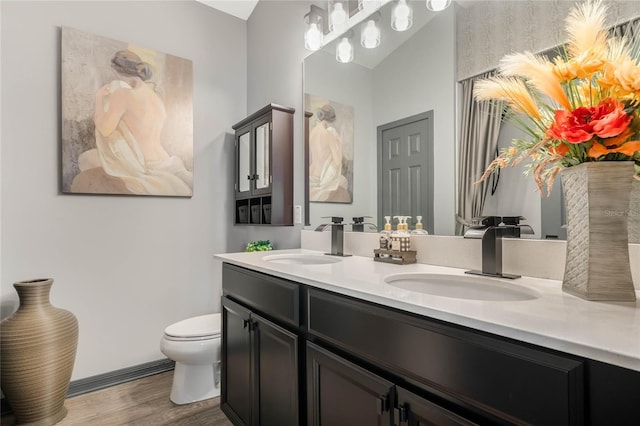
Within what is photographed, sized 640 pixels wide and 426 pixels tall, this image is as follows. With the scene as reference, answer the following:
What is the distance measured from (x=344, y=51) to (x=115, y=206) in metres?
1.81

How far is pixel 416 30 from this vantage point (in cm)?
154

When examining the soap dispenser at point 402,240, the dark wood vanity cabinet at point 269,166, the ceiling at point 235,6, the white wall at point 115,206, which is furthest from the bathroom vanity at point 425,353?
the ceiling at point 235,6

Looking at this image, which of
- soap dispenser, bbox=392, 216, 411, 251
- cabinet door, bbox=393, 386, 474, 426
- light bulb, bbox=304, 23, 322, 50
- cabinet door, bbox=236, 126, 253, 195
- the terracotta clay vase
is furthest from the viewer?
cabinet door, bbox=236, 126, 253, 195

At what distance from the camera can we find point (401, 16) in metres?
1.62

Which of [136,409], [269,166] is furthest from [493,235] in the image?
[136,409]

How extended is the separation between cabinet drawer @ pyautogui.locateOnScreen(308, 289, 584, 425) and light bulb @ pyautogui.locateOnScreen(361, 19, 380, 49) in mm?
1388

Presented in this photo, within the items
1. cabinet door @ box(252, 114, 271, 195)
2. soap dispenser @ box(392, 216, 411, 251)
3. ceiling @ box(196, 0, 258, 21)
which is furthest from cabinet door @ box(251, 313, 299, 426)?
ceiling @ box(196, 0, 258, 21)

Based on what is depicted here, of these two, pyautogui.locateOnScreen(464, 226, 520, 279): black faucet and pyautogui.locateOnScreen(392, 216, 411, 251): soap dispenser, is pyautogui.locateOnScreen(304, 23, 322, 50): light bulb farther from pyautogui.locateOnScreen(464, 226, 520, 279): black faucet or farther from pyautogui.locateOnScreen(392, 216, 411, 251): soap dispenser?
pyautogui.locateOnScreen(464, 226, 520, 279): black faucet

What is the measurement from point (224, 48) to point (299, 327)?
8.18 feet

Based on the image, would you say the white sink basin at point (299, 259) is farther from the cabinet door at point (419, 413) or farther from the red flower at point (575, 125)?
the red flower at point (575, 125)

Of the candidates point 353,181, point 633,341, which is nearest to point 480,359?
point 633,341

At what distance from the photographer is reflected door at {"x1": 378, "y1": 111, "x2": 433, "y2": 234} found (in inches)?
57.1

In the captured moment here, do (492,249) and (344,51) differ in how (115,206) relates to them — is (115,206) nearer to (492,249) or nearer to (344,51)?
(344,51)

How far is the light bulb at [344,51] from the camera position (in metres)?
1.91
